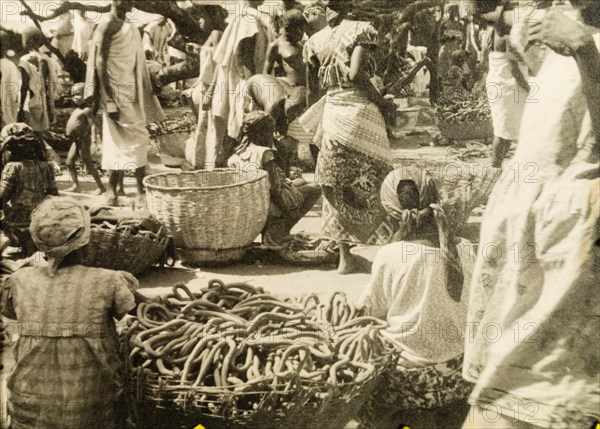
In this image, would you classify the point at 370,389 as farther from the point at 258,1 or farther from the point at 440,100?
the point at 258,1

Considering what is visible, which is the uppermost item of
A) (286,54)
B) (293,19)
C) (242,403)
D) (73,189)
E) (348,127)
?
(293,19)

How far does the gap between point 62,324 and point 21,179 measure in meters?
0.66

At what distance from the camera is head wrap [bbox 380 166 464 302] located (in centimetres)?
297

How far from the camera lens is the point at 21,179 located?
3.02 m

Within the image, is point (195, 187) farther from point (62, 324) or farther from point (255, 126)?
point (62, 324)

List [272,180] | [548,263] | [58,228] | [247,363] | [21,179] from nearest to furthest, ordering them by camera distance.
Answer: [58,228]
[247,363]
[548,263]
[21,179]
[272,180]

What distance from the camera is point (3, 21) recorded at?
3072 millimetres

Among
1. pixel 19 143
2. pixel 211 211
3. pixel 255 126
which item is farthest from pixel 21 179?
pixel 255 126

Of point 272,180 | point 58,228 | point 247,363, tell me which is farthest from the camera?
point 272,180

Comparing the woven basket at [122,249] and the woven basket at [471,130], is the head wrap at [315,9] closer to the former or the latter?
the woven basket at [471,130]

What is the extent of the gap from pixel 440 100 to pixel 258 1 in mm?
845

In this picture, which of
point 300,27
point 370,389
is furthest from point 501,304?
point 300,27

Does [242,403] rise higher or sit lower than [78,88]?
lower

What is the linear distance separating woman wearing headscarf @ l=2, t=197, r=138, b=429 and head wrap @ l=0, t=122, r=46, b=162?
0.40 metres
